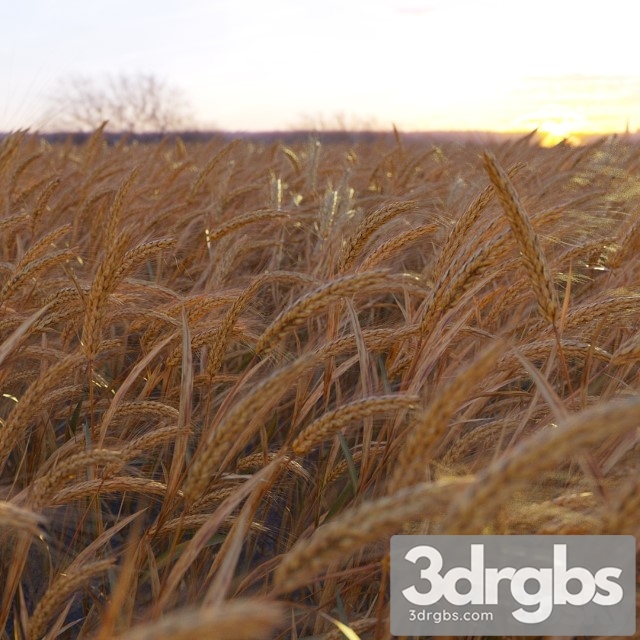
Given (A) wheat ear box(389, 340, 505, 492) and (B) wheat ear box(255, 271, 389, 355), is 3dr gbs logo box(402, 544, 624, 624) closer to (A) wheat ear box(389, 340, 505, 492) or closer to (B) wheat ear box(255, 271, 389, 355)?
(A) wheat ear box(389, 340, 505, 492)

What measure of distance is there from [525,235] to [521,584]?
23.0 inches

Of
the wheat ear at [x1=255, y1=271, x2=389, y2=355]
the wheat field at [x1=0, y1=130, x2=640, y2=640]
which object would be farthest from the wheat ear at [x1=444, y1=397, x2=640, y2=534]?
the wheat ear at [x1=255, y1=271, x2=389, y2=355]

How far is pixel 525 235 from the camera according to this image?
3.90 ft

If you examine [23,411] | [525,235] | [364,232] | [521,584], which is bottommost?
[521,584]

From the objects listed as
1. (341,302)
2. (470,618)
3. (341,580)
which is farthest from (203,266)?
(470,618)

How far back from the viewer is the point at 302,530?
169cm

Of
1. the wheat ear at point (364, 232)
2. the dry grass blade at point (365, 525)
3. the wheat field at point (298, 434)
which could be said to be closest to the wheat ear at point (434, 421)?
the wheat field at point (298, 434)

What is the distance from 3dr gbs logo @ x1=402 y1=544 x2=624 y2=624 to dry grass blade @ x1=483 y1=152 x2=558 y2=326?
466 mm

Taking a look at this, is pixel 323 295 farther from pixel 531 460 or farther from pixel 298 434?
pixel 298 434

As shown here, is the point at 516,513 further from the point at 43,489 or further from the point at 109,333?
the point at 109,333

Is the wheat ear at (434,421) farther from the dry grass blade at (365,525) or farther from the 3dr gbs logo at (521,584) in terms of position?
the 3dr gbs logo at (521,584)

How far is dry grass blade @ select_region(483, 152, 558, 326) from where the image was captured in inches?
44.8

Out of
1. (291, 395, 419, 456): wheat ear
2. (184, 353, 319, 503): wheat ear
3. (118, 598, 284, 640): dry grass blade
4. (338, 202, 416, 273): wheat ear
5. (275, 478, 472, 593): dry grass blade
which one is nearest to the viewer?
(118, 598, 284, 640): dry grass blade

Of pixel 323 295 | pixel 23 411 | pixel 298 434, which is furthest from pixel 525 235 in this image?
pixel 23 411
